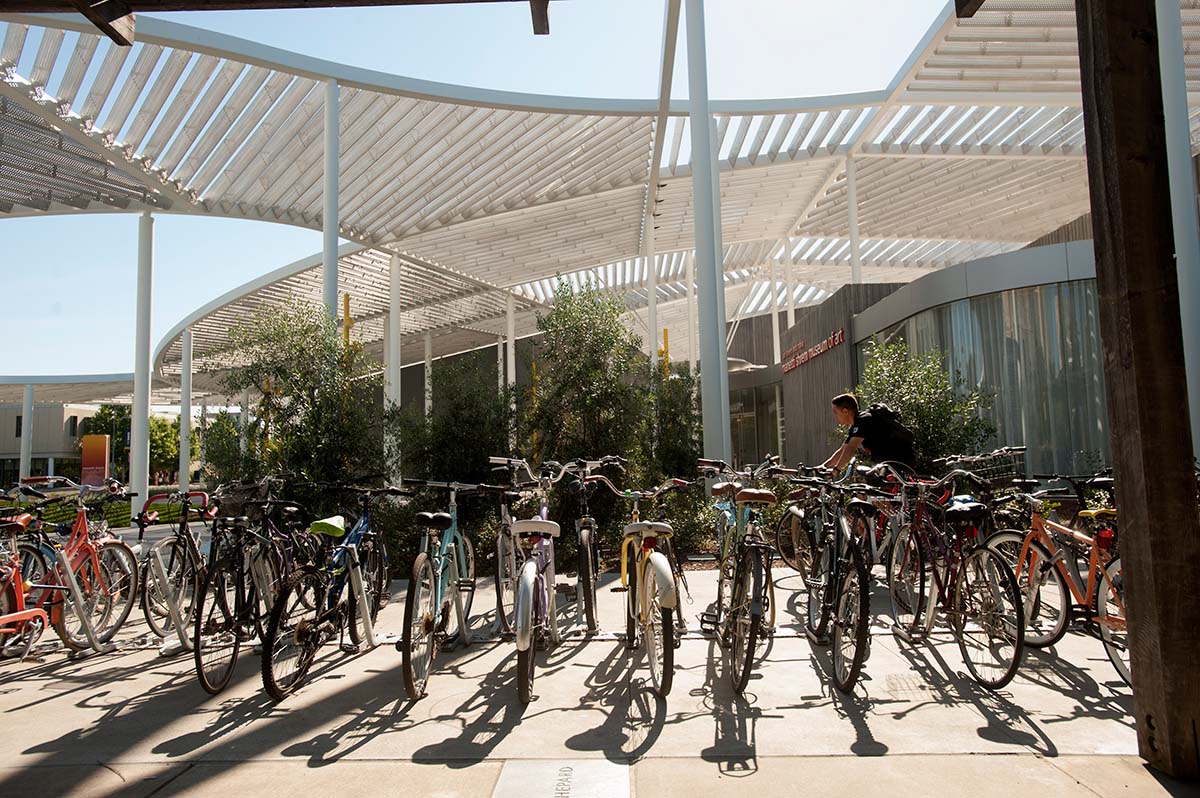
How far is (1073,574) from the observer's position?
406 centimetres

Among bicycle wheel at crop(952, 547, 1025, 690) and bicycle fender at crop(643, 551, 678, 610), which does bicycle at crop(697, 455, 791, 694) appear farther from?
bicycle wheel at crop(952, 547, 1025, 690)

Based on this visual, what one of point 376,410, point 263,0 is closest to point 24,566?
point 263,0

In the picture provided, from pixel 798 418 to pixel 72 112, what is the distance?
15.8 meters

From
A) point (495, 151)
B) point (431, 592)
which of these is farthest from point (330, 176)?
point (431, 592)

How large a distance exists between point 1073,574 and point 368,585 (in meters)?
4.12

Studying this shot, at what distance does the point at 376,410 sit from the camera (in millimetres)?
10414

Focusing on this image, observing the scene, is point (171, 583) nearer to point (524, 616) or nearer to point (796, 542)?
point (524, 616)

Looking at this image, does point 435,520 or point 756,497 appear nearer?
point 756,497

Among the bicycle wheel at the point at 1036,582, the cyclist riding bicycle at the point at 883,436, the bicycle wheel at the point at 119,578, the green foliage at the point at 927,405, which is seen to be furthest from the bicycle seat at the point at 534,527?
the green foliage at the point at 927,405

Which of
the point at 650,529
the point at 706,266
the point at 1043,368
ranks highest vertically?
the point at 706,266

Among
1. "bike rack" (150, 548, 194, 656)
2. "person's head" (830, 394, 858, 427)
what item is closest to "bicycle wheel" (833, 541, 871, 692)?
"person's head" (830, 394, 858, 427)

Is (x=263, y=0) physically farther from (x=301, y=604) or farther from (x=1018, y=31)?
(x=1018, y=31)

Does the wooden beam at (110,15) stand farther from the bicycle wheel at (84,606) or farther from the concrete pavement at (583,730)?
the concrete pavement at (583,730)

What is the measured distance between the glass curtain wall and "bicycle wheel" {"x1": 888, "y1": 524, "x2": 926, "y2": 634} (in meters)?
6.64
